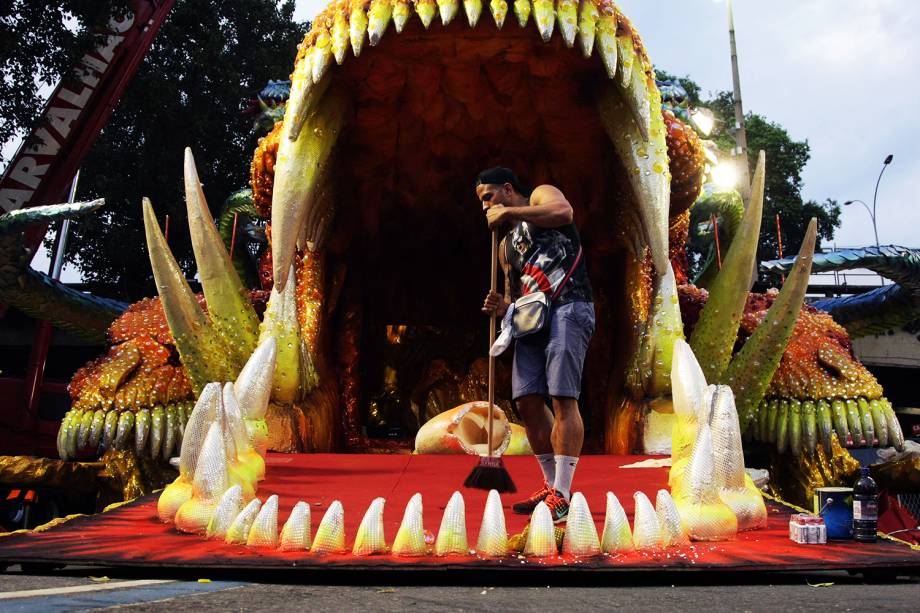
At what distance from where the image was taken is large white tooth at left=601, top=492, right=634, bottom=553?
6.59ft

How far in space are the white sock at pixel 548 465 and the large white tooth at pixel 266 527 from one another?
841mm

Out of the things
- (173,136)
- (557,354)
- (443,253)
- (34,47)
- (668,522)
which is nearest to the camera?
(668,522)

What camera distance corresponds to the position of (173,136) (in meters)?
13.4

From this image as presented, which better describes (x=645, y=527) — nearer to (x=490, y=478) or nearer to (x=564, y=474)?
(x=564, y=474)

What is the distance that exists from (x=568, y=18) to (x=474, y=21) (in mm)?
372

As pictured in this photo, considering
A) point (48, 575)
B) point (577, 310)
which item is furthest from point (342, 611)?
point (577, 310)

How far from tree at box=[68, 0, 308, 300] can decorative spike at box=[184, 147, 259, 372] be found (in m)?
9.59

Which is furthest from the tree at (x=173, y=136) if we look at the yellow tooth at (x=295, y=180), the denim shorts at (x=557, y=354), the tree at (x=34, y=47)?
the denim shorts at (x=557, y=354)

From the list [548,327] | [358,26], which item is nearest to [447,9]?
[358,26]

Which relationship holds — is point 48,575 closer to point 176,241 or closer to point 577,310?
point 577,310

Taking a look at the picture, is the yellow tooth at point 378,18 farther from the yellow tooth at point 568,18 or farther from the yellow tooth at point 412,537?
the yellow tooth at point 412,537

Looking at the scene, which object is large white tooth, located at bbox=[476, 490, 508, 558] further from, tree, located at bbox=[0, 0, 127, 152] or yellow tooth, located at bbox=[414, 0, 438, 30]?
tree, located at bbox=[0, 0, 127, 152]

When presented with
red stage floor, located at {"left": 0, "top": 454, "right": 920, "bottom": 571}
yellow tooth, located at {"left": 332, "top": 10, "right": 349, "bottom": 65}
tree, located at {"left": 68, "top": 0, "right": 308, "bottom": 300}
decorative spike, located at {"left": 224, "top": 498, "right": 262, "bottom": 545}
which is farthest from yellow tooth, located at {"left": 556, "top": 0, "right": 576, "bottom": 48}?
tree, located at {"left": 68, "top": 0, "right": 308, "bottom": 300}

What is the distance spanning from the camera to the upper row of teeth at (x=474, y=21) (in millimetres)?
3227
